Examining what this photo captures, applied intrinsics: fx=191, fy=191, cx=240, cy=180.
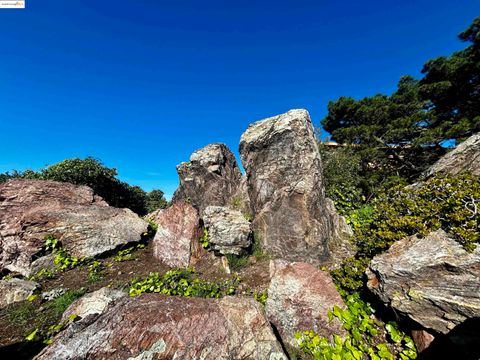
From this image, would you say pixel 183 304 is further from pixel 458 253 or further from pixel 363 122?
pixel 363 122

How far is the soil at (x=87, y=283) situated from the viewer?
421 cm

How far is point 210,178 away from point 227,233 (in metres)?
3.75

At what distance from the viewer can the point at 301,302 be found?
176 inches

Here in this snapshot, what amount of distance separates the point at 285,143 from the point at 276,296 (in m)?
4.98

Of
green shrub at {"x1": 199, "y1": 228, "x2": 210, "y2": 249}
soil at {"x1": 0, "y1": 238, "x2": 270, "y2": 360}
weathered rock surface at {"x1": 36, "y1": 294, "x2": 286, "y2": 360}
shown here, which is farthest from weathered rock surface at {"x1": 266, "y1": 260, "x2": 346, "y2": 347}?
green shrub at {"x1": 199, "y1": 228, "x2": 210, "y2": 249}

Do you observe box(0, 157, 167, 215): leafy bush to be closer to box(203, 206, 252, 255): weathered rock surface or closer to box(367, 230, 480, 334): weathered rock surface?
box(203, 206, 252, 255): weathered rock surface

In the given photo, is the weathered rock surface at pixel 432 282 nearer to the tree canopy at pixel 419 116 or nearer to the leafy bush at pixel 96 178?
the tree canopy at pixel 419 116

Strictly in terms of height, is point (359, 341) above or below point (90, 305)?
below

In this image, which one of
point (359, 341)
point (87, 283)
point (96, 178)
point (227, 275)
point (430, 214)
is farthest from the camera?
point (96, 178)

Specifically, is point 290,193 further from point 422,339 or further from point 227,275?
point 422,339

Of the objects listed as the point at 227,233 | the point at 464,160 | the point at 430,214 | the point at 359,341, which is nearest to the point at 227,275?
the point at 227,233

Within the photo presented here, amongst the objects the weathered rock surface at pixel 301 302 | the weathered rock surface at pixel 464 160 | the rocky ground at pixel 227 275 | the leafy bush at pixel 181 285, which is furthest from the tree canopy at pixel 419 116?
the leafy bush at pixel 181 285

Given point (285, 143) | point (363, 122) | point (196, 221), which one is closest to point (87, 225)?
point (196, 221)

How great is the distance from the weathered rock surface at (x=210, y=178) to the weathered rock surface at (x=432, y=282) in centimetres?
669
